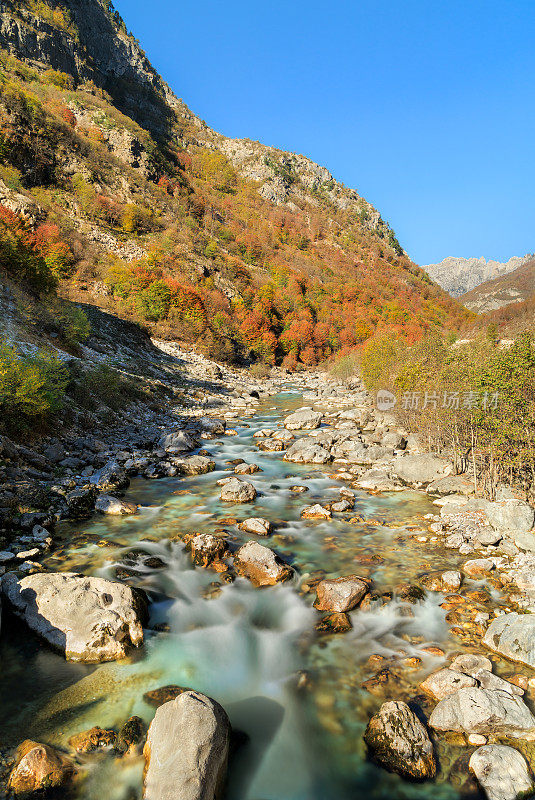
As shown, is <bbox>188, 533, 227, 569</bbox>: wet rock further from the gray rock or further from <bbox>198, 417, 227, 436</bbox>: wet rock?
<bbox>198, 417, 227, 436</bbox>: wet rock

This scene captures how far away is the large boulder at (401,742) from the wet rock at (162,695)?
2629 mm

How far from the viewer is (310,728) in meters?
5.50

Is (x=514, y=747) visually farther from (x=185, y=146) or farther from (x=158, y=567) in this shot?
(x=185, y=146)

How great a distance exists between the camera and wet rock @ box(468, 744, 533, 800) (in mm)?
4387

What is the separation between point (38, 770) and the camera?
425 cm

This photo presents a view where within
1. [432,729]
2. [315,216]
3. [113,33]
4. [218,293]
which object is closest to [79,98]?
[218,293]

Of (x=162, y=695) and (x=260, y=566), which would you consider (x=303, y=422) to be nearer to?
(x=260, y=566)

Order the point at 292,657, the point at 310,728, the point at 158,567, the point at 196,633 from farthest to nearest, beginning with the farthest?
the point at 158,567
the point at 196,633
the point at 292,657
the point at 310,728

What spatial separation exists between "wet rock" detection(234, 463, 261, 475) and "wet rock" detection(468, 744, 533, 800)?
39.7 feet

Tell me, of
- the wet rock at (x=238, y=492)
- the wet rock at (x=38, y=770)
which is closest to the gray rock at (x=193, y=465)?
the wet rock at (x=238, y=492)

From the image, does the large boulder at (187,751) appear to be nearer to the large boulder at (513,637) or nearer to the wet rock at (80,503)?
the large boulder at (513,637)

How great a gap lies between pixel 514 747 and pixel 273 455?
1469 cm

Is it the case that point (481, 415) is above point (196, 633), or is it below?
above
